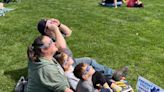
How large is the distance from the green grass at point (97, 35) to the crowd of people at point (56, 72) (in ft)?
5.59

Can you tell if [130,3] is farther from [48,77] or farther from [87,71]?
[48,77]

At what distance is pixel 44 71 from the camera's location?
614 cm

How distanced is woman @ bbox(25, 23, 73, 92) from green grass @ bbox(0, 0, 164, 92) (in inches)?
104

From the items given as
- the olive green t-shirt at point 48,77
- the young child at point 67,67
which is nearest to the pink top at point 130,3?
the young child at point 67,67

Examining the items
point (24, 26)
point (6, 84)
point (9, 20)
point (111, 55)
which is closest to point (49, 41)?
point (6, 84)

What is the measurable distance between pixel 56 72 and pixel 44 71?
0.17 metres

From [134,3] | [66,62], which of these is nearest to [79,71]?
[66,62]

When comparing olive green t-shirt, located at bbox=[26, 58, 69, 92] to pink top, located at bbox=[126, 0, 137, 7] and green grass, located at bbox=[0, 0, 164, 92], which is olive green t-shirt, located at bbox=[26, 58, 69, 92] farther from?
pink top, located at bbox=[126, 0, 137, 7]

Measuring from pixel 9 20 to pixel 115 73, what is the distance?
8064 mm

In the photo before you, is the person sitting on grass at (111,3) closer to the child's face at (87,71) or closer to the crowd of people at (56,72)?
the crowd of people at (56,72)

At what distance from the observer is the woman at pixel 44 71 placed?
20.1 ft

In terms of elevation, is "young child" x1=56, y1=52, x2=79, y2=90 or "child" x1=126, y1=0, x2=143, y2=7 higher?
"young child" x1=56, y1=52, x2=79, y2=90

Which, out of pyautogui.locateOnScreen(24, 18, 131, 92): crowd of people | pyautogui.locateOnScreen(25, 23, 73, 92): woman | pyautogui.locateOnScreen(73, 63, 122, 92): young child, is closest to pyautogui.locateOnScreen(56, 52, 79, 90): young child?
pyautogui.locateOnScreen(24, 18, 131, 92): crowd of people

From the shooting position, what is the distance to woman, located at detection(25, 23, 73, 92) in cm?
614
